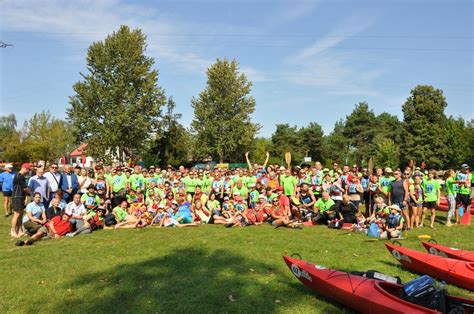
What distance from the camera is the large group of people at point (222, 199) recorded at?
9.92 m

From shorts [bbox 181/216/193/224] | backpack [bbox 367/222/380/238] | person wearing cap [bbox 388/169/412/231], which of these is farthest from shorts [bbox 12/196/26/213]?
person wearing cap [bbox 388/169/412/231]

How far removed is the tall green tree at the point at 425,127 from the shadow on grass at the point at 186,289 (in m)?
43.1

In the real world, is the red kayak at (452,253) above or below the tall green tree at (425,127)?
below

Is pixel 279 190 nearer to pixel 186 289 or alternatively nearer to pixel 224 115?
pixel 186 289

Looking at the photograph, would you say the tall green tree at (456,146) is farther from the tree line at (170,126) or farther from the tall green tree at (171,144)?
the tall green tree at (171,144)

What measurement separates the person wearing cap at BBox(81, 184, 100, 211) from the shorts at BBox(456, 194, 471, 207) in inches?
458

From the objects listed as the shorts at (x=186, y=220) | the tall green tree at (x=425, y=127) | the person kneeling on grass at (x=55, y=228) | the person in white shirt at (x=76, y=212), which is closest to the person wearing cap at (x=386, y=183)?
the shorts at (x=186, y=220)

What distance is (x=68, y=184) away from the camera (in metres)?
11.4

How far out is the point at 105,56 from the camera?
109ft

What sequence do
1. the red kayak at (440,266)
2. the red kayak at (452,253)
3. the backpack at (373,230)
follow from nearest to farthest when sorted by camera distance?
the red kayak at (440,266) → the red kayak at (452,253) → the backpack at (373,230)

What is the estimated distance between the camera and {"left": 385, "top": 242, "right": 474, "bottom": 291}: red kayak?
5844mm

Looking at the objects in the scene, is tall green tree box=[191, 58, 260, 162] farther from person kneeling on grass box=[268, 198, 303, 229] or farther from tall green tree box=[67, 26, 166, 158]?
person kneeling on grass box=[268, 198, 303, 229]

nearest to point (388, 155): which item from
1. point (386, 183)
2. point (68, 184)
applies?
point (386, 183)

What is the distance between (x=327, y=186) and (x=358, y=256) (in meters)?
4.88
